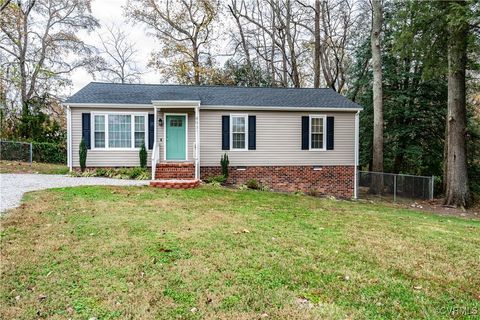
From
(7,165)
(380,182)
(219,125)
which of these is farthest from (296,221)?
(7,165)

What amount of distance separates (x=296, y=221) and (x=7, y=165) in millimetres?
13675

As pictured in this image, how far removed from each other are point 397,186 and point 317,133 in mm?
4084

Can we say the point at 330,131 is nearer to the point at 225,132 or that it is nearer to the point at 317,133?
the point at 317,133

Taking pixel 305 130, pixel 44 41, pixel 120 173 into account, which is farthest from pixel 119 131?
pixel 44 41

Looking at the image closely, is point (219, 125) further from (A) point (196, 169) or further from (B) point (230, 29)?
(B) point (230, 29)

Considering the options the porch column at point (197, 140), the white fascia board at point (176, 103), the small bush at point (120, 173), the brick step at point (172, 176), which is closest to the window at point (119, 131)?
the small bush at point (120, 173)

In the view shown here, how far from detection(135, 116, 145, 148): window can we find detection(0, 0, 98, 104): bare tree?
11.5 metres

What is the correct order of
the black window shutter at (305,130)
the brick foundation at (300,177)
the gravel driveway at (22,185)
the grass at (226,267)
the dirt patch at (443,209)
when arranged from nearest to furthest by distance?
the grass at (226,267) → the gravel driveway at (22,185) → the dirt patch at (443,209) → the brick foundation at (300,177) → the black window shutter at (305,130)

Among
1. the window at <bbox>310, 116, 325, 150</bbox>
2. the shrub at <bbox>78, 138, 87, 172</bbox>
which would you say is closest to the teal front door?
the shrub at <bbox>78, 138, 87, 172</bbox>

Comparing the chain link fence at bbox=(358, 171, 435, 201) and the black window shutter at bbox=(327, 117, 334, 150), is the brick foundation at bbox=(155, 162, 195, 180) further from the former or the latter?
the chain link fence at bbox=(358, 171, 435, 201)

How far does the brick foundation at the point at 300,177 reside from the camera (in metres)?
12.6

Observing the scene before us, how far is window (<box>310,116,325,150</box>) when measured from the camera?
42.8ft

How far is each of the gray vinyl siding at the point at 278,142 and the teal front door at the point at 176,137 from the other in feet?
2.50

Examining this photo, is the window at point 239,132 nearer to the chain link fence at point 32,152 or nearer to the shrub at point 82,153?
the shrub at point 82,153
